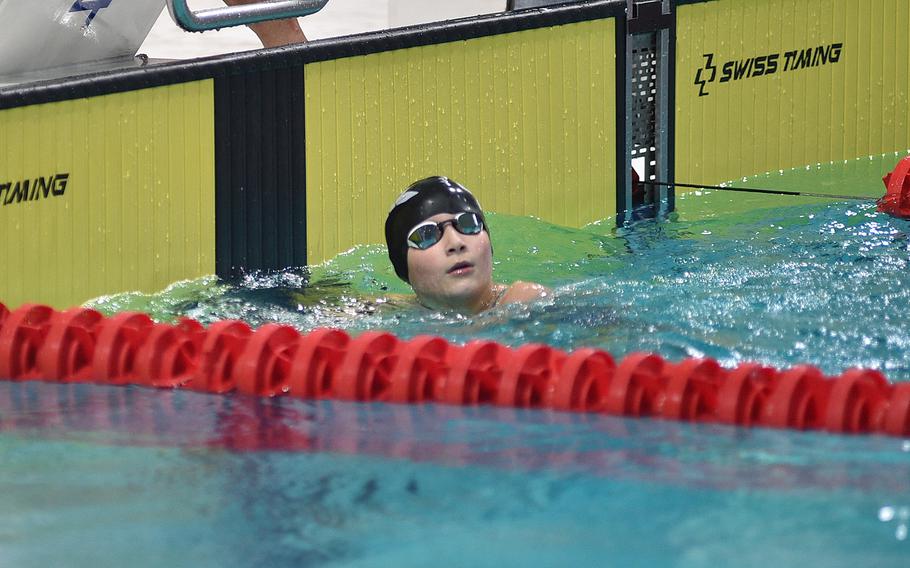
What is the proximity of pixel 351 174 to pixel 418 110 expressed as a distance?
34 cm

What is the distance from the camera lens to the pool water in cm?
214

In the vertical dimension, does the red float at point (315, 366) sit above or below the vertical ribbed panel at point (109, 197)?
below

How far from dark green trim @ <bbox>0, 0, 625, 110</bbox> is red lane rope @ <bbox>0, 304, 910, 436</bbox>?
693 mm

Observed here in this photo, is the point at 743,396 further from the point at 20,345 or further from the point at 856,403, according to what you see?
the point at 20,345

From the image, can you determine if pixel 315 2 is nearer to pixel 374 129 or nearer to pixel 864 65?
pixel 374 129

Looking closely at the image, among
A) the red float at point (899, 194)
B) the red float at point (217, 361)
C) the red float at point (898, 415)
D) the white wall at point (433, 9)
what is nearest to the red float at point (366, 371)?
the red float at point (217, 361)

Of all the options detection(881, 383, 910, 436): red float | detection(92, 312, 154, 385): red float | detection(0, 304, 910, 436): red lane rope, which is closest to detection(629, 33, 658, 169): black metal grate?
detection(0, 304, 910, 436): red lane rope

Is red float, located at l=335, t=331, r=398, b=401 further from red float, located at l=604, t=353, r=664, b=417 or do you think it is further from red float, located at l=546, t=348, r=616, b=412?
red float, located at l=604, t=353, r=664, b=417

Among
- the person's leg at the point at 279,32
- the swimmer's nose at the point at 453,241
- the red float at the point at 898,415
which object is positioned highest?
the person's leg at the point at 279,32

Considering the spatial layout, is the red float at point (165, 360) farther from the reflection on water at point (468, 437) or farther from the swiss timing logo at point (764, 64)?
the swiss timing logo at point (764, 64)

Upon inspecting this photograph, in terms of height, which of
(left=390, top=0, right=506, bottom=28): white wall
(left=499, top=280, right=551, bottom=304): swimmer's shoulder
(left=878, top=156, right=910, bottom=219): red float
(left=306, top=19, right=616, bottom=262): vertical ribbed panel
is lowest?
(left=499, top=280, right=551, bottom=304): swimmer's shoulder

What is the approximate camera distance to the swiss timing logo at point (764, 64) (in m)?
5.52

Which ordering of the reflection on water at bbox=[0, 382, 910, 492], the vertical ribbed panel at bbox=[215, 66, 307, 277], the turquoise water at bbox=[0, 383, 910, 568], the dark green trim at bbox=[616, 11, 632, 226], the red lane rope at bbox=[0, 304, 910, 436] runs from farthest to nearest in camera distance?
the dark green trim at bbox=[616, 11, 632, 226], the vertical ribbed panel at bbox=[215, 66, 307, 277], the red lane rope at bbox=[0, 304, 910, 436], the reflection on water at bbox=[0, 382, 910, 492], the turquoise water at bbox=[0, 383, 910, 568]

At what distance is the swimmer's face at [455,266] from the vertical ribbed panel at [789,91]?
193cm
